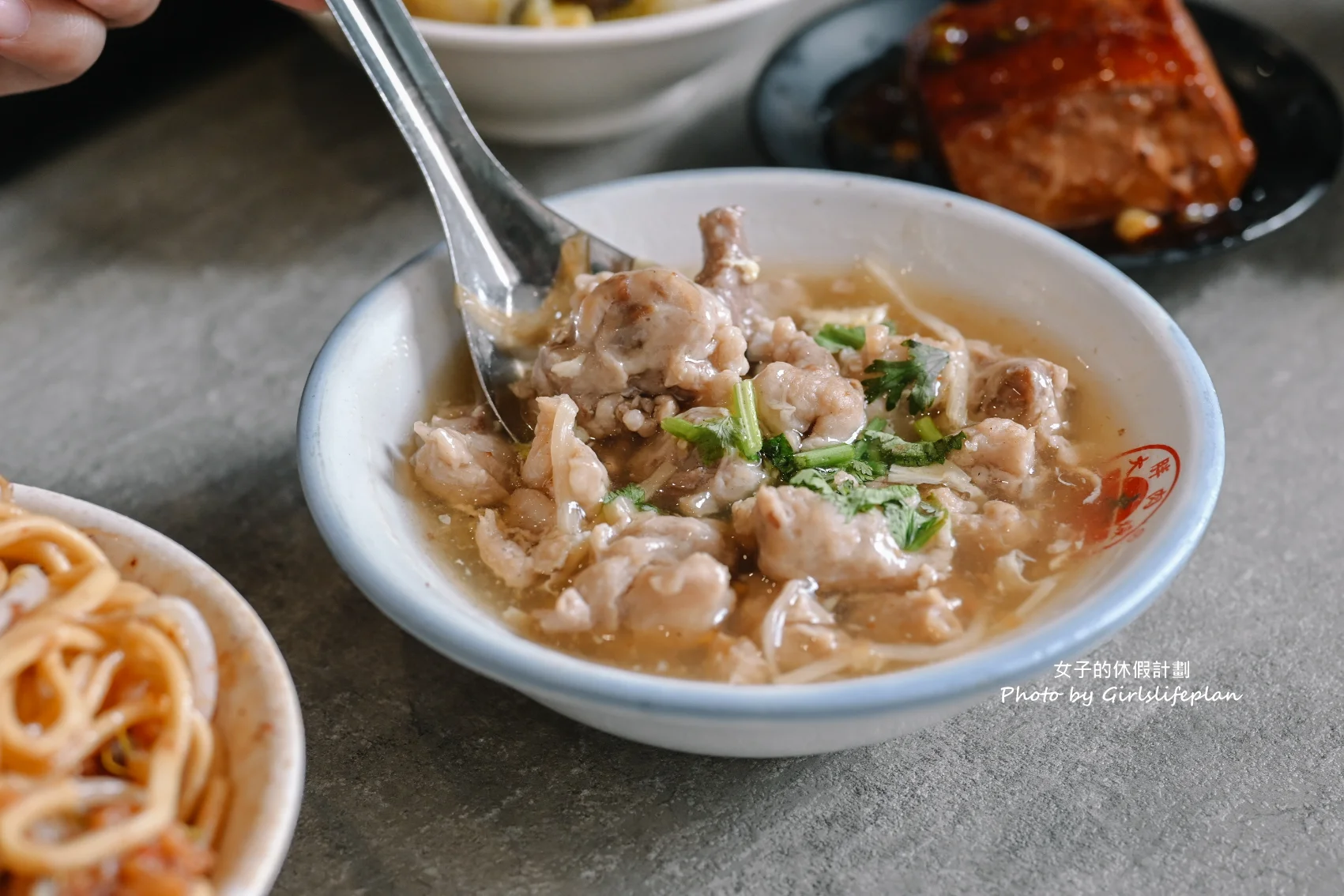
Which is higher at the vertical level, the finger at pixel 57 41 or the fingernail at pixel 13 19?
the fingernail at pixel 13 19

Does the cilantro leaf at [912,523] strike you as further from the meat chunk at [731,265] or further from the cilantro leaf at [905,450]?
the meat chunk at [731,265]

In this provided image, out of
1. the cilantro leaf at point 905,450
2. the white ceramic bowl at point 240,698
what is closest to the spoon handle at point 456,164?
the cilantro leaf at point 905,450

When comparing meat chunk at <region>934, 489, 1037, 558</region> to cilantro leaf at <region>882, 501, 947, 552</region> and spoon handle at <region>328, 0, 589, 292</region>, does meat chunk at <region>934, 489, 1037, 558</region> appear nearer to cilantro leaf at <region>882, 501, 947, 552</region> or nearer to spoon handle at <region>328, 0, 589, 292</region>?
cilantro leaf at <region>882, 501, 947, 552</region>

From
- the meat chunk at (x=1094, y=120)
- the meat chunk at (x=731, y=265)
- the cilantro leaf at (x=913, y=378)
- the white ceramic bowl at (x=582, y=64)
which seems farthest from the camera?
the meat chunk at (x=1094, y=120)

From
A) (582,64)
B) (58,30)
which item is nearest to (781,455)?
(582,64)

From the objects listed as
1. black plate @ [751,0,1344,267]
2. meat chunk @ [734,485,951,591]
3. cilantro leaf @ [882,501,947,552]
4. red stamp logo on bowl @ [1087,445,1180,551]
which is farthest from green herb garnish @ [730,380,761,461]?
black plate @ [751,0,1344,267]
